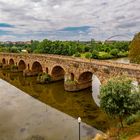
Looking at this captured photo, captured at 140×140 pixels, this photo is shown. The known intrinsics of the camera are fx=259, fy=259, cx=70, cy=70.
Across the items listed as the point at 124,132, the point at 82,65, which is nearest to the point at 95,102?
the point at 82,65

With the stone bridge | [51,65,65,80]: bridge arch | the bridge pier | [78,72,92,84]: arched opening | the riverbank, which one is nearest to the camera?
the riverbank

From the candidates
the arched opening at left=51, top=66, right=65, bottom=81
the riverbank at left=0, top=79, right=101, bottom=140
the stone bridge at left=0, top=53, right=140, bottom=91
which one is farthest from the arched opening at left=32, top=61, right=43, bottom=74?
the riverbank at left=0, top=79, right=101, bottom=140

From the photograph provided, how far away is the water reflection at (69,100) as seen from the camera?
111 ft

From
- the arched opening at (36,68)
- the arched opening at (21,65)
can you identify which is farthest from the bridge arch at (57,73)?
the arched opening at (21,65)

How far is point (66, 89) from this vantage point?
48.8 m

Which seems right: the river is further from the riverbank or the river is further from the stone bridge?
the stone bridge

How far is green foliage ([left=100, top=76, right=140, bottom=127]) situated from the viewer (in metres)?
21.7

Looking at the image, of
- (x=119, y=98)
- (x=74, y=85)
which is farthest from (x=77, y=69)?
(x=119, y=98)

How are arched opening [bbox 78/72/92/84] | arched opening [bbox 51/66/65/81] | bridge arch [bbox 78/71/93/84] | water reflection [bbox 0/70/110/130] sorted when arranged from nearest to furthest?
1. water reflection [bbox 0/70/110/130]
2. bridge arch [bbox 78/71/93/84]
3. arched opening [bbox 78/72/92/84]
4. arched opening [bbox 51/66/65/81]

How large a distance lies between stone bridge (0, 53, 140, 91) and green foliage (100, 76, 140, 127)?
45.2 ft

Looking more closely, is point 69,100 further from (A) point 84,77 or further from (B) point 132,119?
(B) point 132,119

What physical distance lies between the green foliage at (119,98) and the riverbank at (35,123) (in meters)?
6.85

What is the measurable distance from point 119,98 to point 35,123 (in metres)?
13.9

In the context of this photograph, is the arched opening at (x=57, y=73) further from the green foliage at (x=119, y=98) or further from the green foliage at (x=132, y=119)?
the green foliage at (x=119, y=98)
